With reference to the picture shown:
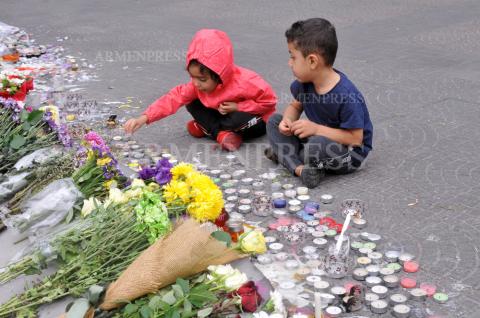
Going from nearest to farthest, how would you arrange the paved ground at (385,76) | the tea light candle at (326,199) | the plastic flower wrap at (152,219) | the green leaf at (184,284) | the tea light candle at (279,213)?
the green leaf at (184,284), the plastic flower wrap at (152,219), the paved ground at (385,76), the tea light candle at (279,213), the tea light candle at (326,199)

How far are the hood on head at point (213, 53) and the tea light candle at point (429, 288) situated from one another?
2.15 metres

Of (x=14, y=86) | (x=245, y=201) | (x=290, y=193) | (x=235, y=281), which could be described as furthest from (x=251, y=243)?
(x=14, y=86)

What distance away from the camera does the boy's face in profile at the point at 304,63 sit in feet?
12.6

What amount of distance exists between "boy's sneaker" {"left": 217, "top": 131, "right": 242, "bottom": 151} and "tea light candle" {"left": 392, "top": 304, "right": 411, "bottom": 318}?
2.12 metres

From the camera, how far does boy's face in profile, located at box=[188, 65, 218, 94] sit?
175 inches

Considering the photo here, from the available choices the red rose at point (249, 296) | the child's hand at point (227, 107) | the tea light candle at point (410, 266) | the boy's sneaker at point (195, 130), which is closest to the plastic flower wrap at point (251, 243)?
the red rose at point (249, 296)

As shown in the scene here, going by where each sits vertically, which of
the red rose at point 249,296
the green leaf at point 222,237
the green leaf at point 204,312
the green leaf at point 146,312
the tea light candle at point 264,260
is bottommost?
the tea light candle at point 264,260

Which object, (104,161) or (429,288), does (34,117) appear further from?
(429,288)

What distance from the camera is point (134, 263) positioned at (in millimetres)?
2434

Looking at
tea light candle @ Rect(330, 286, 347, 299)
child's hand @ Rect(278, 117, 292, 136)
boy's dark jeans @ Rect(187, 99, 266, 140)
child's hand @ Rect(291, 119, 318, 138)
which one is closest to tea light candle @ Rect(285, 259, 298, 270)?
tea light candle @ Rect(330, 286, 347, 299)

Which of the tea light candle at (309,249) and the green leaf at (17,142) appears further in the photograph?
the green leaf at (17,142)

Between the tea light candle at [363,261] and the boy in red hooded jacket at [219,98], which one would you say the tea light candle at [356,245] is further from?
the boy in red hooded jacket at [219,98]

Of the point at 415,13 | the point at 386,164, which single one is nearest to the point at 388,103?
the point at 386,164

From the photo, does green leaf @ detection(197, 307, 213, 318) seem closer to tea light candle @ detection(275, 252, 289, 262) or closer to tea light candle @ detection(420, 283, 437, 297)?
tea light candle @ detection(275, 252, 289, 262)
